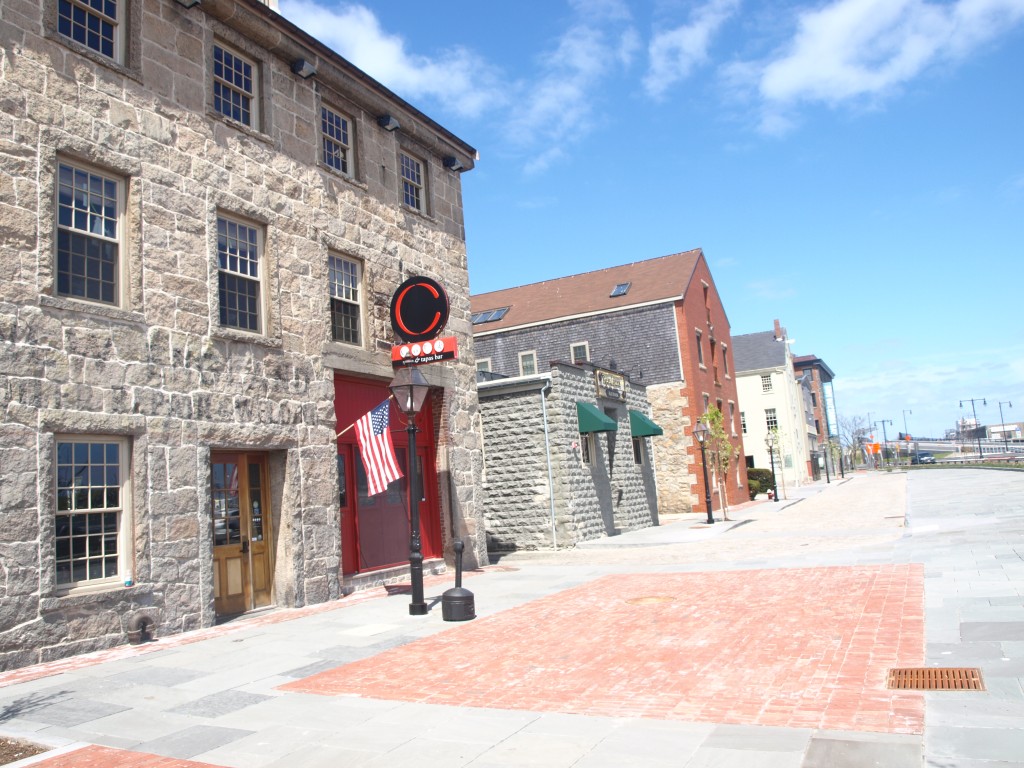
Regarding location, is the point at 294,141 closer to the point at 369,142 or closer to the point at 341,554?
the point at 369,142

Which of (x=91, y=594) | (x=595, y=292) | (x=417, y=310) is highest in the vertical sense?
(x=595, y=292)

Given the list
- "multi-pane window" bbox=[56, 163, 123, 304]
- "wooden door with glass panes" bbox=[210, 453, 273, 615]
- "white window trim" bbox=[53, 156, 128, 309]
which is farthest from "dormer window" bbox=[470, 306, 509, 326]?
"multi-pane window" bbox=[56, 163, 123, 304]

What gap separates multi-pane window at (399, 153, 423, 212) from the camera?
16.8 metres

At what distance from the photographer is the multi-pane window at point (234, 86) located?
12.4 meters

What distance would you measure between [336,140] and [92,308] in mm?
6464

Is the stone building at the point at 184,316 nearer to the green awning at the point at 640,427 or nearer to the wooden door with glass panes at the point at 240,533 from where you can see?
the wooden door with glass panes at the point at 240,533

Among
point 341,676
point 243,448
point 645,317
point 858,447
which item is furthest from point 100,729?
point 858,447

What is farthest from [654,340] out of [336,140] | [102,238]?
[102,238]

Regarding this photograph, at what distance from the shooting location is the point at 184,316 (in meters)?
11.1

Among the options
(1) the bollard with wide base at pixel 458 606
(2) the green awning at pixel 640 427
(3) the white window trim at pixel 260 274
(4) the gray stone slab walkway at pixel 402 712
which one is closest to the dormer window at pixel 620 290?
(2) the green awning at pixel 640 427

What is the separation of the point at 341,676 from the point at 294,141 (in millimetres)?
9315

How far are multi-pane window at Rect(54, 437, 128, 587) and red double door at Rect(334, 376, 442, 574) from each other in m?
4.44

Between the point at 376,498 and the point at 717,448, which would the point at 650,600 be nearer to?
the point at 376,498

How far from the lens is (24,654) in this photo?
339 inches
